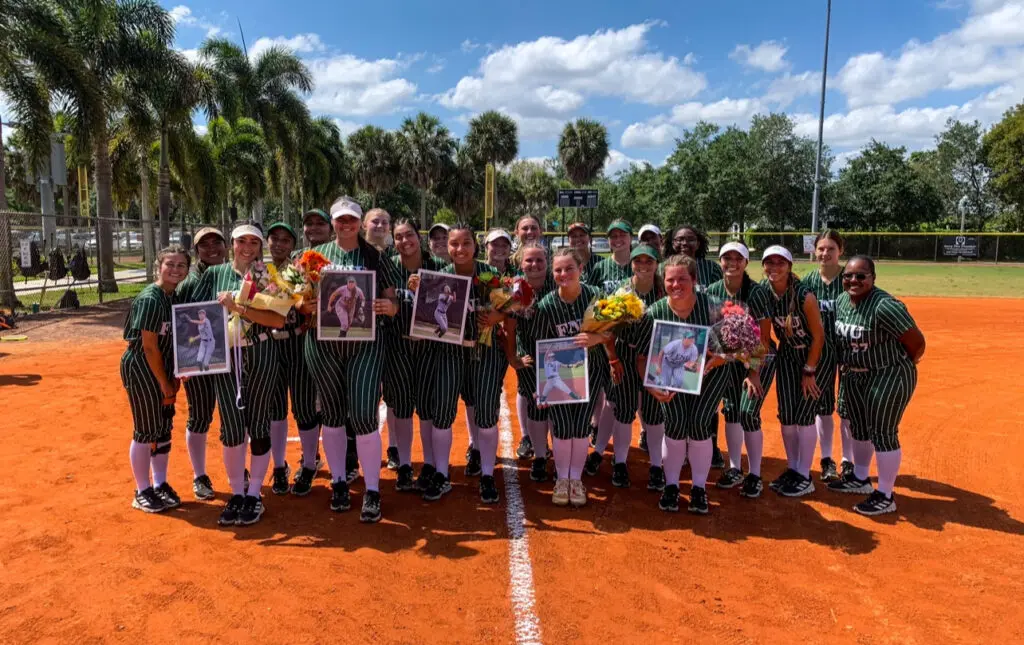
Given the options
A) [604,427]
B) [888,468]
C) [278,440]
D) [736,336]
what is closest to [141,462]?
[278,440]

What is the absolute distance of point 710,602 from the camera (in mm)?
3518

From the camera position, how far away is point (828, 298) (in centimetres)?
502

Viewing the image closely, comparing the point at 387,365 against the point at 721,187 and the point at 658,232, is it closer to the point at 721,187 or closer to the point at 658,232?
the point at 658,232

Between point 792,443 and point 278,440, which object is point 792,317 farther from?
point 278,440

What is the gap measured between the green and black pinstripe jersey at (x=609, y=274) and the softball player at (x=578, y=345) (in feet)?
2.92

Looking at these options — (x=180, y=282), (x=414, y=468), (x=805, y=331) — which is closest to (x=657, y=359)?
(x=805, y=331)

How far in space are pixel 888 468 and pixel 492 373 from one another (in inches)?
120

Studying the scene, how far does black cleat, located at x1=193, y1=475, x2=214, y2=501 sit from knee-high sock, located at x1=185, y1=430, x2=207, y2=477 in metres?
0.04

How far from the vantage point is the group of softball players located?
14.1ft

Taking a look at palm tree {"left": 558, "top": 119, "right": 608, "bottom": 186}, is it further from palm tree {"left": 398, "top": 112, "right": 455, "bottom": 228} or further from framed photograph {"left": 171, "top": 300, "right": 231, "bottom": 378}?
framed photograph {"left": 171, "top": 300, "right": 231, "bottom": 378}

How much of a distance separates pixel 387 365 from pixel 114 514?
2.24 m

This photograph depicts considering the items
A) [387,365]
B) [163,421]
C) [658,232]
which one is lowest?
[163,421]

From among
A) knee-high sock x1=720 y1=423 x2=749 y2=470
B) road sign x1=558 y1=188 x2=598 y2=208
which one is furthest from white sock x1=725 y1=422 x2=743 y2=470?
road sign x1=558 y1=188 x2=598 y2=208

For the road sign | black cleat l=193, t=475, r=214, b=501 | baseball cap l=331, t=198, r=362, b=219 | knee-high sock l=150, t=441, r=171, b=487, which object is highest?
the road sign
